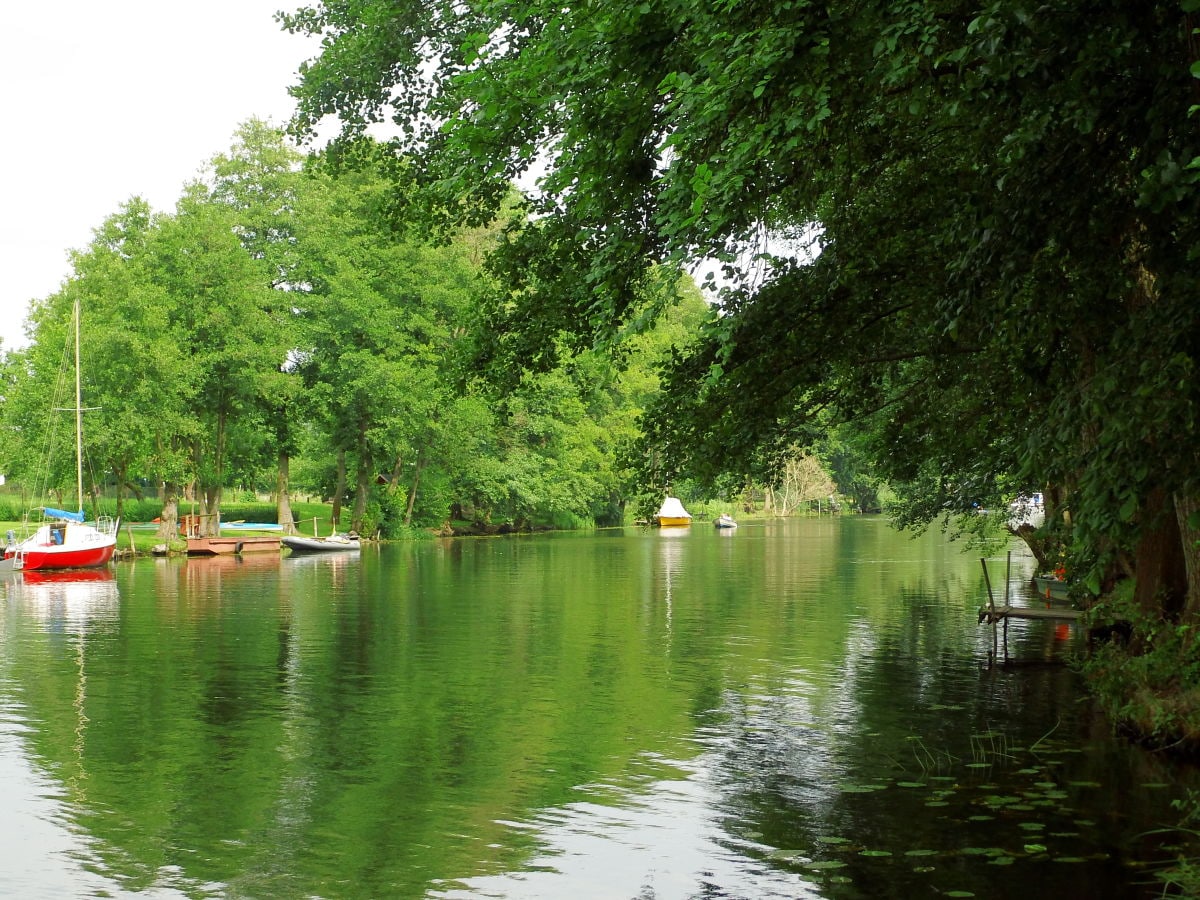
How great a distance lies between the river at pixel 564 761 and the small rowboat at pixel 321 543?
30274mm

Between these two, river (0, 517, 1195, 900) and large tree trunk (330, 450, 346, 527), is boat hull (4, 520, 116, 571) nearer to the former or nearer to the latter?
river (0, 517, 1195, 900)

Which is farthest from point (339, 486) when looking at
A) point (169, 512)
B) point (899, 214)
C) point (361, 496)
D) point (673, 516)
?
point (899, 214)

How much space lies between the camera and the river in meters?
11.2

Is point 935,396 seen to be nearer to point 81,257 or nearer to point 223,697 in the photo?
point 223,697

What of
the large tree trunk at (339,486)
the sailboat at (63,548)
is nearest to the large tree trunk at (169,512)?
the sailboat at (63,548)

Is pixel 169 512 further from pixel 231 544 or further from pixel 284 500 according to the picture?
pixel 284 500

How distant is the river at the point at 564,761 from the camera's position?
1118 centimetres

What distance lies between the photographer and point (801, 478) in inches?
5000

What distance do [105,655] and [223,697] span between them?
19.8 feet

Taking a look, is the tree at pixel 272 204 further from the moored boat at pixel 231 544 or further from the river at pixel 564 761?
the river at pixel 564 761

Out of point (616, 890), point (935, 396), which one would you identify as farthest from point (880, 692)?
point (616, 890)

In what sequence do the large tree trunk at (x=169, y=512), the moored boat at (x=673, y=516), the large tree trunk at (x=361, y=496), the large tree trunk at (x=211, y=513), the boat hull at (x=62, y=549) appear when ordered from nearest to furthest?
the boat hull at (x=62, y=549), the large tree trunk at (x=169, y=512), the large tree trunk at (x=211, y=513), the large tree trunk at (x=361, y=496), the moored boat at (x=673, y=516)

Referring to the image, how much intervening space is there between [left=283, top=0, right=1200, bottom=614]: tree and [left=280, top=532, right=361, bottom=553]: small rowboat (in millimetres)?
44595

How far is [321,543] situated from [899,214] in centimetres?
5229
